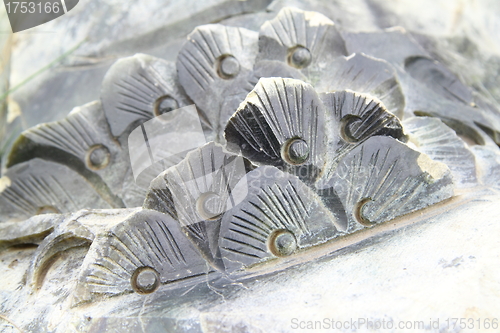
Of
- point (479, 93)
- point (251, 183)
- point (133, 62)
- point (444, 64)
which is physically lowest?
point (479, 93)

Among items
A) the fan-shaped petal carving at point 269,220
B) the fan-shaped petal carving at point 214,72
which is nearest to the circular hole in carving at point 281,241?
the fan-shaped petal carving at point 269,220

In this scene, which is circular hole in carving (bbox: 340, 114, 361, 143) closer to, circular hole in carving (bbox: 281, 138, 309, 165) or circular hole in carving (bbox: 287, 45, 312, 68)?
circular hole in carving (bbox: 281, 138, 309, 165)

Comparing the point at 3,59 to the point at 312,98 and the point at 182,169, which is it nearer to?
the point at 182,169

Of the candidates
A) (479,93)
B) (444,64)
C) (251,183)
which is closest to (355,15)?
(444,64)

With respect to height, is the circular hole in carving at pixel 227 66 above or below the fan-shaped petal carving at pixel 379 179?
above

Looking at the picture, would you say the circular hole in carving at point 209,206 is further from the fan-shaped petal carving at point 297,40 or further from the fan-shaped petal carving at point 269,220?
the fan-shaped petal carving at point 297,40

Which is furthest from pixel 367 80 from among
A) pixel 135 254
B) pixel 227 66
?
pixel 135 254
